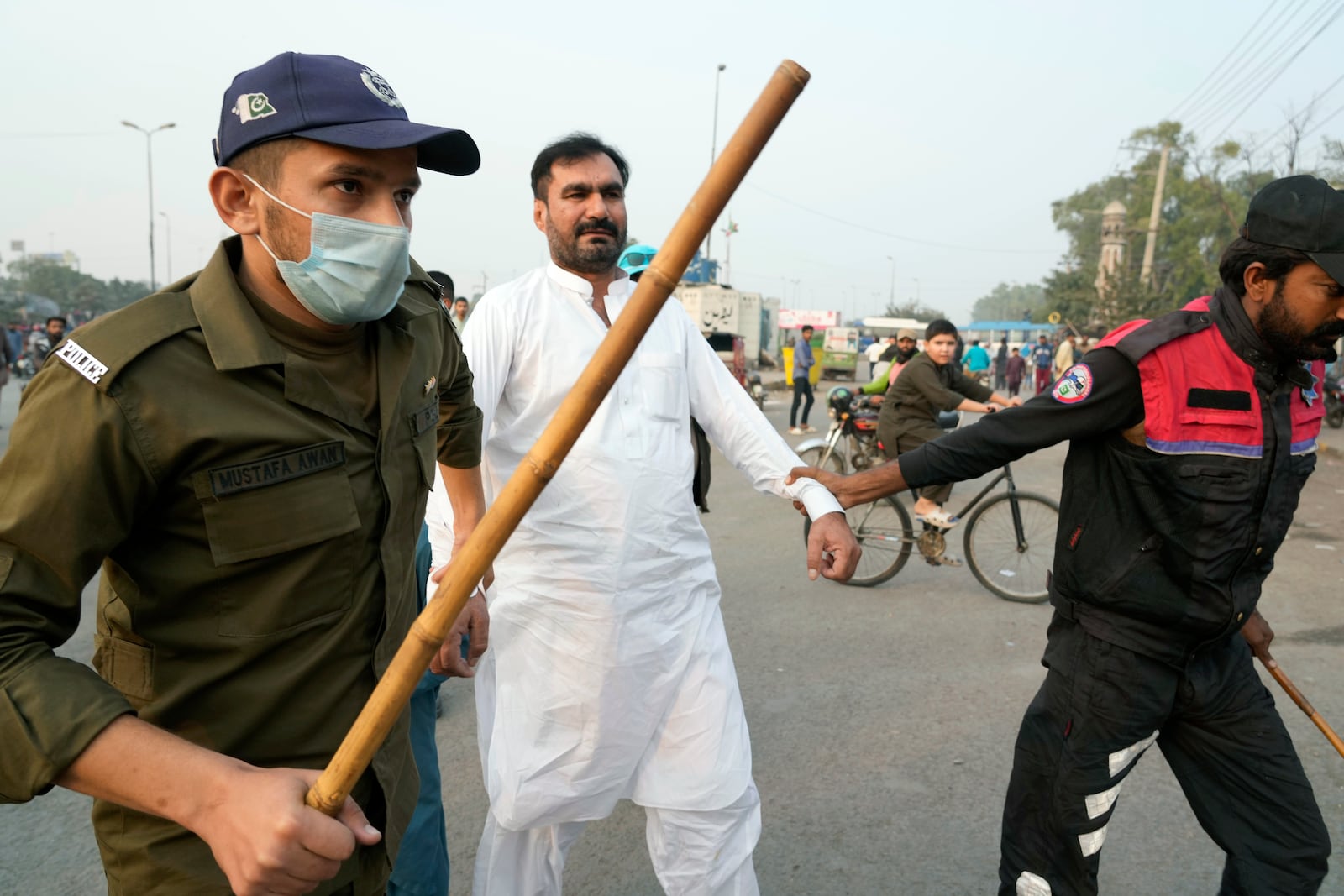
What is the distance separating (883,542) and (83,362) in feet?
19.4

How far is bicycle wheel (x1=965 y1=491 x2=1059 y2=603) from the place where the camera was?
627cm

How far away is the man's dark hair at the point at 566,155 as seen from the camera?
2832 mm

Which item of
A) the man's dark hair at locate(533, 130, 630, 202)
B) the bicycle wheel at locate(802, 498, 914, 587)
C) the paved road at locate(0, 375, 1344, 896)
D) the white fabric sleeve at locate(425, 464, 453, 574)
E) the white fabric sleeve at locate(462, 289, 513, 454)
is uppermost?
the man's dark hair at locate(533, 130, 630, 202)

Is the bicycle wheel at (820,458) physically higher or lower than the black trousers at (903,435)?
lower

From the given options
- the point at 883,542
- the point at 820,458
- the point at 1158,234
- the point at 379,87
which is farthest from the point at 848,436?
the point at 1158,234

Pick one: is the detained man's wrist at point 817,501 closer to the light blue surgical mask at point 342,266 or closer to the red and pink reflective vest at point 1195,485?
the red and pink reflective vest at point 1195,485

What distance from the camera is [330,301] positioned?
144 centimetres

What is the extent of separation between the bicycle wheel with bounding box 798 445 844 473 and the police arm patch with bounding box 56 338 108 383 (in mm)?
7289

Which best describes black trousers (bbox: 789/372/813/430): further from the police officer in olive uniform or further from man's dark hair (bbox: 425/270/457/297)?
the police officer in olive uniform

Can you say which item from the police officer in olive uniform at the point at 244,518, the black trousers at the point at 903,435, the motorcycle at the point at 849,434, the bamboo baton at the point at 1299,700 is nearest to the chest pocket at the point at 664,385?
the police officer in olive uniform at the point at 244,518

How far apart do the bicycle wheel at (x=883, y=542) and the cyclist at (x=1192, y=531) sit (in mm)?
4084

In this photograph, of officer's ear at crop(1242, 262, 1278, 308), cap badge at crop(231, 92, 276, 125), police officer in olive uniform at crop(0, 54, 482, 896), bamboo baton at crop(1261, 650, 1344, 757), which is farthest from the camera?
bamboo baton at crop(1261, 650, 1344, 757)

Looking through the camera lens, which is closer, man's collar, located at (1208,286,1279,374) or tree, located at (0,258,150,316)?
man's collar, located at (1208,286,1279,374)

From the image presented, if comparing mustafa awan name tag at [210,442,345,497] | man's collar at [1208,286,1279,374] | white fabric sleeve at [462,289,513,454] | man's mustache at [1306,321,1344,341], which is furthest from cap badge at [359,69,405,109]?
man's mustache at [1306,321,1344,341]
